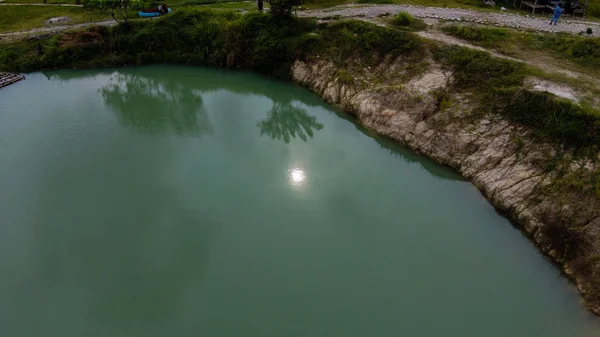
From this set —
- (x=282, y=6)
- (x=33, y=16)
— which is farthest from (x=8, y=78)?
(x=282, y=6)

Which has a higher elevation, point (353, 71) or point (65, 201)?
point (353, 71)

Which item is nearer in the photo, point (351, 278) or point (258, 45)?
point (351, 278)

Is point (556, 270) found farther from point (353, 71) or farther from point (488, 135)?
point (353, 71)

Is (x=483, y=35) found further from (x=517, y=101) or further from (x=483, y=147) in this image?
(x=483, y=147)

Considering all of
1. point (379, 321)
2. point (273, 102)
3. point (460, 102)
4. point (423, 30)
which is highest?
point (423, 30)

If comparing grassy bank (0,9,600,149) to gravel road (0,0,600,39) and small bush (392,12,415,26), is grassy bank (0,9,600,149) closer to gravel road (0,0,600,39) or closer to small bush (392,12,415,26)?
small bush (392,12,415,26)

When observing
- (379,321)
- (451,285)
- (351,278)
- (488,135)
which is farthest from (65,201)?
(488,135)
